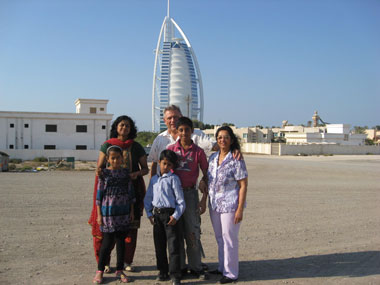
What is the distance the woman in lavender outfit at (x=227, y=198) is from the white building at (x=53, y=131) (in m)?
25.2

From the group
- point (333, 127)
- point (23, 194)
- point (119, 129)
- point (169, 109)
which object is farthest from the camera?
point (333, 127)

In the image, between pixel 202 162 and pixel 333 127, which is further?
pixel 333 127

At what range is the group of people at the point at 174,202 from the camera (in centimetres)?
367

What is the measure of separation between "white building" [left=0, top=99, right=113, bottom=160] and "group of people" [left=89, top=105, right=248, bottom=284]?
24.9 metres

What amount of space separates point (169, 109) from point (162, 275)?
71.7 inches

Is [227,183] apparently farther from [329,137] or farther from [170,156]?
[329,137]

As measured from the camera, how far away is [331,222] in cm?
640

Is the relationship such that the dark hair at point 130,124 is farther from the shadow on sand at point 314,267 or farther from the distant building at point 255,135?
the distant building at point 255,135

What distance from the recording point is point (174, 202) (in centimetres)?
368

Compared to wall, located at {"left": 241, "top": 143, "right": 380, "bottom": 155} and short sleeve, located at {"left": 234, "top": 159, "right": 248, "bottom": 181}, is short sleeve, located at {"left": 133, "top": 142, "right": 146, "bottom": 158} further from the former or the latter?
wall, located at {"left": 241, "top": 143, "right": 380, "bottom": 155}

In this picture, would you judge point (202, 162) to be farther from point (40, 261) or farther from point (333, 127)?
point (333, 127)

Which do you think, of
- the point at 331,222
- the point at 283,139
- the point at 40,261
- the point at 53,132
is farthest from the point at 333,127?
the point at 40,261

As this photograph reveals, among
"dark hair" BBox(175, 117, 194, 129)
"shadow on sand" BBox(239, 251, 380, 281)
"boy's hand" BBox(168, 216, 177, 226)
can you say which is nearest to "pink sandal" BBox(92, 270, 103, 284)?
"boy's hand" BBox(168, 216, 177, 226)

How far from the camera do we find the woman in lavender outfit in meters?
3.70
